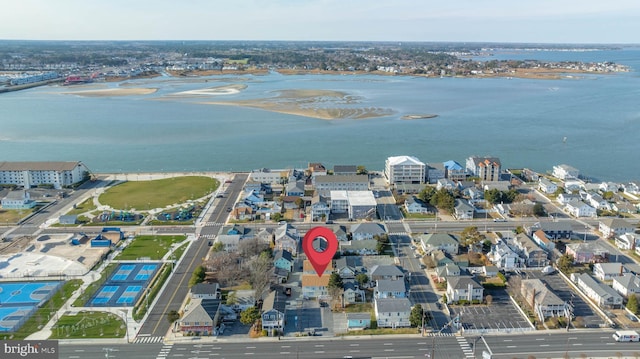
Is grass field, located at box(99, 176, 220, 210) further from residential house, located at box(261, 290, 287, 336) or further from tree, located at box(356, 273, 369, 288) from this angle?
residential house, located at box(261, 290, 287, 336)

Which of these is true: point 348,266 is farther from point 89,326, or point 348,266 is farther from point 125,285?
point 89,326

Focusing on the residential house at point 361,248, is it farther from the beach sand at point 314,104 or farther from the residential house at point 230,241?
the beach sand at point 314,104

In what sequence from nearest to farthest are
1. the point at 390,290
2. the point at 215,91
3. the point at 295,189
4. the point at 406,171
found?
the point at 390,290, the point at 295,189, the point at 406,171, the point at 215,91

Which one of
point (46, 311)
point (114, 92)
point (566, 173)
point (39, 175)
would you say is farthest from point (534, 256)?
point (114, 92)

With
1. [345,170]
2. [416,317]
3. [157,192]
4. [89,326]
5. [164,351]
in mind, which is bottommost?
[164,351]

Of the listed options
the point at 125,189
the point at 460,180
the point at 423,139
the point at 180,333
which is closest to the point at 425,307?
the point at 180,333
